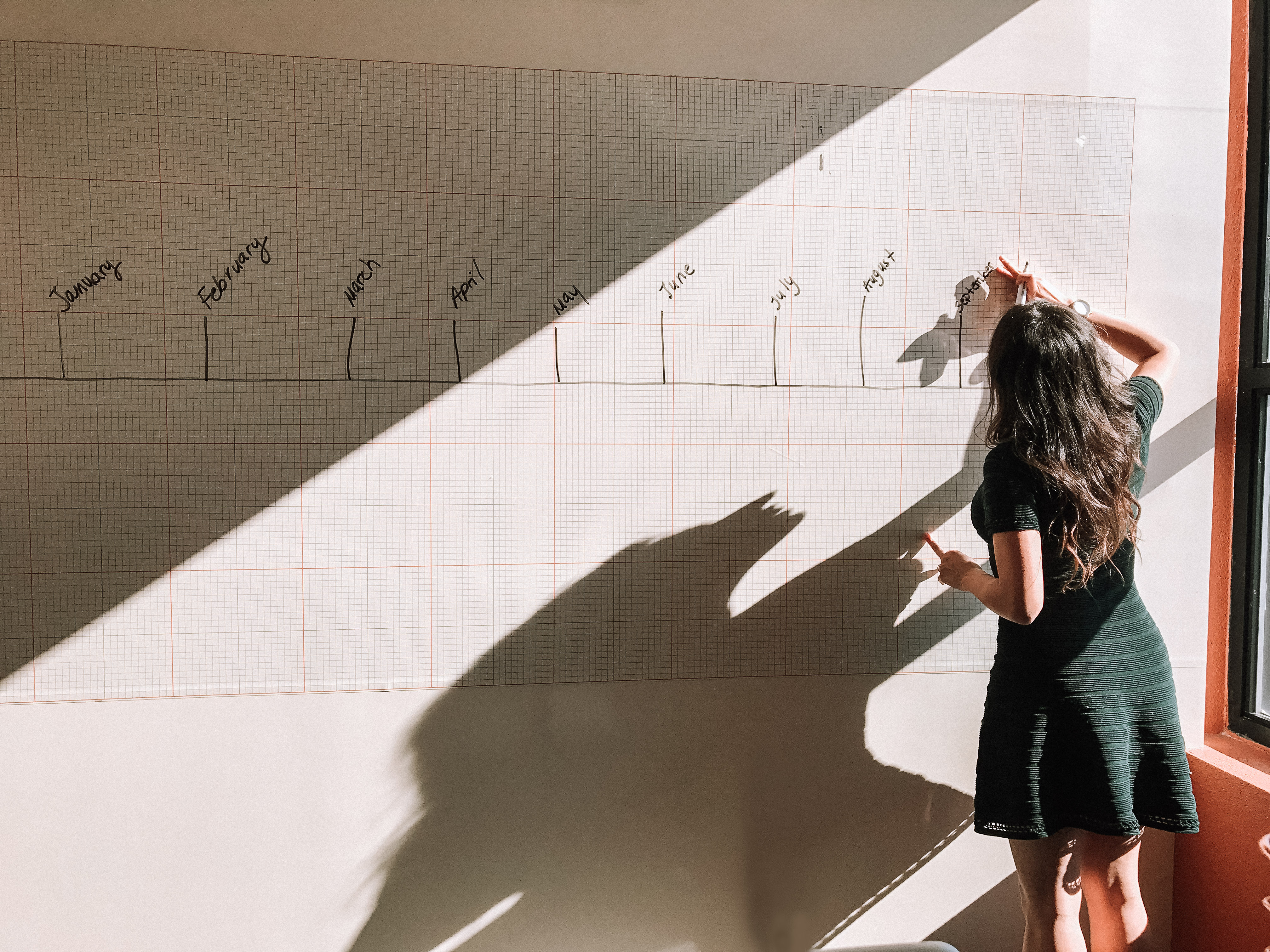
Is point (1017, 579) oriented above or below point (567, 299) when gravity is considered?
below

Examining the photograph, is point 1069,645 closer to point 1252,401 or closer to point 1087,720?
point 1087,720

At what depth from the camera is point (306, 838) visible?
1.39 m

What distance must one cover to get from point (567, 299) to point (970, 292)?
82 cm

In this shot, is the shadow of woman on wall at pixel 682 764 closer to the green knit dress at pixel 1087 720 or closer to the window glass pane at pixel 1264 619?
the green knit dress at pixel 1087 720

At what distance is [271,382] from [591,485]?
0.63 metres

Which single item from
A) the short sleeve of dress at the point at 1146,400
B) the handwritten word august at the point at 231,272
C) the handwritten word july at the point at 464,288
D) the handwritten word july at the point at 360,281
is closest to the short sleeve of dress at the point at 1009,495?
the short sleeve of dress at the point at 1146,400

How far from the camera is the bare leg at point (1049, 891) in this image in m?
1.25

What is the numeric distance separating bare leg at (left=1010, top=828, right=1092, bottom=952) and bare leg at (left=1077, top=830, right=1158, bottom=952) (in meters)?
0.05

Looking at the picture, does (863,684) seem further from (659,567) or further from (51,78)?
(51,78)

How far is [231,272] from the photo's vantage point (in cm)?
132

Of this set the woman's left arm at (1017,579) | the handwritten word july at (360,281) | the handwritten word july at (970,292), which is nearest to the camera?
the woman's left arm at (1017,579)

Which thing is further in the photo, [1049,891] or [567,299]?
[567,299]

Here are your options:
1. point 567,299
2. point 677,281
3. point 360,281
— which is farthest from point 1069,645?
point 360,281

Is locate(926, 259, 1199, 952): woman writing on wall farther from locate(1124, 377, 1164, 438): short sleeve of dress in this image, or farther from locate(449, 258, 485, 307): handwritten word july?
locate(449, 258, 485, 307): handwritten word july
